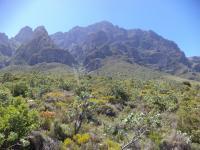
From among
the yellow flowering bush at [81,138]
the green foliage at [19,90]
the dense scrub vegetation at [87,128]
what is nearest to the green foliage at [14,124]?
the dense scrub vegetation at [87,128]

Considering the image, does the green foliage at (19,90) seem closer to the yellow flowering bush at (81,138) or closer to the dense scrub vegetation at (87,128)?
the dense scrub vegetation at (87,128)

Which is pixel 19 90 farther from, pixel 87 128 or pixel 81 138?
pixel 81 138

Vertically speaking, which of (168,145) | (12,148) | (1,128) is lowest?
(168,145)

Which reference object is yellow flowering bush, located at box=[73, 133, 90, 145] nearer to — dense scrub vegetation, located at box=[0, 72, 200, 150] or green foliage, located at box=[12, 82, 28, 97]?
dense scrub vegetation, located at box=[0, 72, 200, 150]

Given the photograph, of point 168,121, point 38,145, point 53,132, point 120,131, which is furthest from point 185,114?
point 38,145

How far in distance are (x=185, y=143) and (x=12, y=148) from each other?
7.55 meters

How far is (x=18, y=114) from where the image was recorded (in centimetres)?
1055

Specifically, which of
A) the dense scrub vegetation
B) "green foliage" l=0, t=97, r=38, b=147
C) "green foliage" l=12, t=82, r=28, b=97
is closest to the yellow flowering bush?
the dense scrub vegetation

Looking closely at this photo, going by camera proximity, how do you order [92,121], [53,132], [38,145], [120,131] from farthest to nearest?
[92,121] → [120,131] → [53,132] → [38,145]

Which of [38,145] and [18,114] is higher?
[18,114]

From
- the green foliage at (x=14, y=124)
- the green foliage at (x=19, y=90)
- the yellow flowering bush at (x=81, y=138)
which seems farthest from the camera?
the green foliage at (x=19, y=90)

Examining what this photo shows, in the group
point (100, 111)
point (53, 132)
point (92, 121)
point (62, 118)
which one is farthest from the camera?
point (100, 111)

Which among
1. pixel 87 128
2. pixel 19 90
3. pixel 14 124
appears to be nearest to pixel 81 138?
pixel 87 128

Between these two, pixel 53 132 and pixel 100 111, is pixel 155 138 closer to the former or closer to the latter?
pixel 53 132
